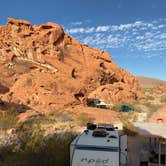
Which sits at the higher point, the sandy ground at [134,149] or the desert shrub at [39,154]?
the desert shrub at [39,154]

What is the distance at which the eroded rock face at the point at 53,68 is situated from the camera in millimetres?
35250

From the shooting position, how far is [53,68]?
41.3 metres

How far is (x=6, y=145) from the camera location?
1324cm

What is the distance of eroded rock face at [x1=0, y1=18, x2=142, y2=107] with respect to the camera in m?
35.2

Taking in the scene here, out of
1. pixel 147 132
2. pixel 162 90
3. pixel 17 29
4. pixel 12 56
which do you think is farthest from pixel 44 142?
pixel 162 90

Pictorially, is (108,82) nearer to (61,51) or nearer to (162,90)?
(61,51)

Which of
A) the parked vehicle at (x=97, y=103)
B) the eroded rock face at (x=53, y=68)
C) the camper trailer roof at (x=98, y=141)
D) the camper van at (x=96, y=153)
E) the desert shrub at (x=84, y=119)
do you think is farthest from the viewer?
the parked vehicle at (x=97, y=103)

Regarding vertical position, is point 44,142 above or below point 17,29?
below

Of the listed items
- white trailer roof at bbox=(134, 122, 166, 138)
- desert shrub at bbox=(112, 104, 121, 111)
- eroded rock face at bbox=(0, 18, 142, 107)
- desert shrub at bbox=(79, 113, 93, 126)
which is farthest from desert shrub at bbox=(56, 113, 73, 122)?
white trailer roof at bbox=(134, 122, 166, 138)

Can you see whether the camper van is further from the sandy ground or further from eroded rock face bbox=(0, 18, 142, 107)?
eroded rock face bbox=(0, 18, 142, 107)

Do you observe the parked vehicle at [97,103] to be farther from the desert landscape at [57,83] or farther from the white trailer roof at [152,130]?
the white trailer roof at [152,130]

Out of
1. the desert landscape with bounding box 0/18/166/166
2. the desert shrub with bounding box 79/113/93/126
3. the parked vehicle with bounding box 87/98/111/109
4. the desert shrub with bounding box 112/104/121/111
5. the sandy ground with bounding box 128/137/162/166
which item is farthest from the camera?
the parked vehicle with bounding box 87/98/111/109

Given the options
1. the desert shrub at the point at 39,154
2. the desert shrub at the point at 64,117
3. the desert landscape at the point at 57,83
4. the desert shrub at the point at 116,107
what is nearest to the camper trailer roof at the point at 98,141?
the desert shrub at the point at 39,154

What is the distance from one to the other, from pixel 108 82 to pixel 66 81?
1342 cm
